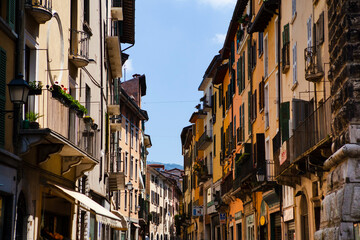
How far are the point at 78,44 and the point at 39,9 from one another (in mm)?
5892

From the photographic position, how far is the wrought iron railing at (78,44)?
20.4 metres

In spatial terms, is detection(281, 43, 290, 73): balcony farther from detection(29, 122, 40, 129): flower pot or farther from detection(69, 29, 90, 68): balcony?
detection(29, 122, 40, 129): flower pot

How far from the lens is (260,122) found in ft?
96.3

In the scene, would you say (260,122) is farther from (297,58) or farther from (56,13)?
(56,13)

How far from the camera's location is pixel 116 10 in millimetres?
33219

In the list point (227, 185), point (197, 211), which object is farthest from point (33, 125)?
point (197, 211)

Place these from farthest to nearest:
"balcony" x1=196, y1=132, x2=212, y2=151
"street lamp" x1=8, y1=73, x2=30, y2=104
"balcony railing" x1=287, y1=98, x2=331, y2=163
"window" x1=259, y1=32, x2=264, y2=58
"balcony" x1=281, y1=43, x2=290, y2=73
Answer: "balcony" x1=196, y1=132, x2=212, y2=151
"window" x1=259, y1=32, x2=264, y2=58
"balcony" x1=281, y1=43, x2=290, y2=73
"balcony railing" x1=287, y1=98, x2=331, y2=163
"street lamp" x1=8, y1=73, x2=30, y2=104

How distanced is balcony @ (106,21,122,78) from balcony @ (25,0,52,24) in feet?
48.0

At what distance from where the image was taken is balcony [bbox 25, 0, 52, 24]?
14945 mm

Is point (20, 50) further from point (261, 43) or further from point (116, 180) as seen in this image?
point (116, 180)

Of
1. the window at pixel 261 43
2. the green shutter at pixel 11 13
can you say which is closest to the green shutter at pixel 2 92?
the green shutter at pixel 11 13

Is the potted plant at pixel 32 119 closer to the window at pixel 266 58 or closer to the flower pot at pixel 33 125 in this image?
the flower pot at pixel 33 125

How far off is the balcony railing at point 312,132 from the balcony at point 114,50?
44.2 ft

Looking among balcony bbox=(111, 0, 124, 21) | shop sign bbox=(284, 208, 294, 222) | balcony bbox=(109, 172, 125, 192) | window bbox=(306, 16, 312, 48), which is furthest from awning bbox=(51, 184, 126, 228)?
balcony bbox=(111, 0, 124, 21)
